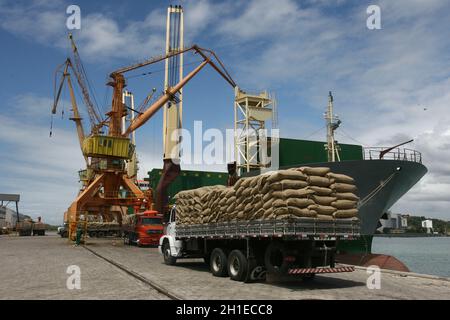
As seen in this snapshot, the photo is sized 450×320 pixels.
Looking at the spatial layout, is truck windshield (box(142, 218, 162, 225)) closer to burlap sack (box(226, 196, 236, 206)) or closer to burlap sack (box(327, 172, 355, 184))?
burlap sack (box(226, 196, 236, 206))

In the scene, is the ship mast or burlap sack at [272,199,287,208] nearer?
burlap sack at [272,199,287,208]

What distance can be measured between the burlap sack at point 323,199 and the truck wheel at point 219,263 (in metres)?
4.06

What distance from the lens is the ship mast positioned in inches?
1396

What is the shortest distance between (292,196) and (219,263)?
4415 millimetres

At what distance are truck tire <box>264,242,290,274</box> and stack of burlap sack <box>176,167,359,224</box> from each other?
0.86 metres

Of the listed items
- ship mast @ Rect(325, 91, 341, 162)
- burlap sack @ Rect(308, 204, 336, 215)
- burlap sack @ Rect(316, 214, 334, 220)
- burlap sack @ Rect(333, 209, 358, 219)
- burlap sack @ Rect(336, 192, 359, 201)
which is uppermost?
ship mast @ Rect(325, 91, 341, 162)

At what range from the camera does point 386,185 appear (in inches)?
926

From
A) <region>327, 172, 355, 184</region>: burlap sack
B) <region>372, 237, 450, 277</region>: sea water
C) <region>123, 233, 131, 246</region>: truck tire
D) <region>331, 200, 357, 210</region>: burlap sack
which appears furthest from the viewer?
<region>123, 233, 131, 246</region>: truck tire

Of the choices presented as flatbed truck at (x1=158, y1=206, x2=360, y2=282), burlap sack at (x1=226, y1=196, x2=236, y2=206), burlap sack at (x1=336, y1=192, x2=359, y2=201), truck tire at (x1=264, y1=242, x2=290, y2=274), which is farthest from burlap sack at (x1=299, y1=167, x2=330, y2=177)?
burlap sack at (x1=226, y1=196, x2=236, y2=206)

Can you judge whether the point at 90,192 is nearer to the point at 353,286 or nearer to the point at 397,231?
the point at 353,286

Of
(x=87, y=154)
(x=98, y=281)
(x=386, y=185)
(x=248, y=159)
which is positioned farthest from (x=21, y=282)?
(x=87, y=154)

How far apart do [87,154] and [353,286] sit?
1335 inches

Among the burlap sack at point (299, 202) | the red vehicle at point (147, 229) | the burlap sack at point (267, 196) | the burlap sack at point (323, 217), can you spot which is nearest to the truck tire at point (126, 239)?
the red vehicle at point (147, 229)

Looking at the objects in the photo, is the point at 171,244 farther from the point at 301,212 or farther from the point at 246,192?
the point at 301,212
